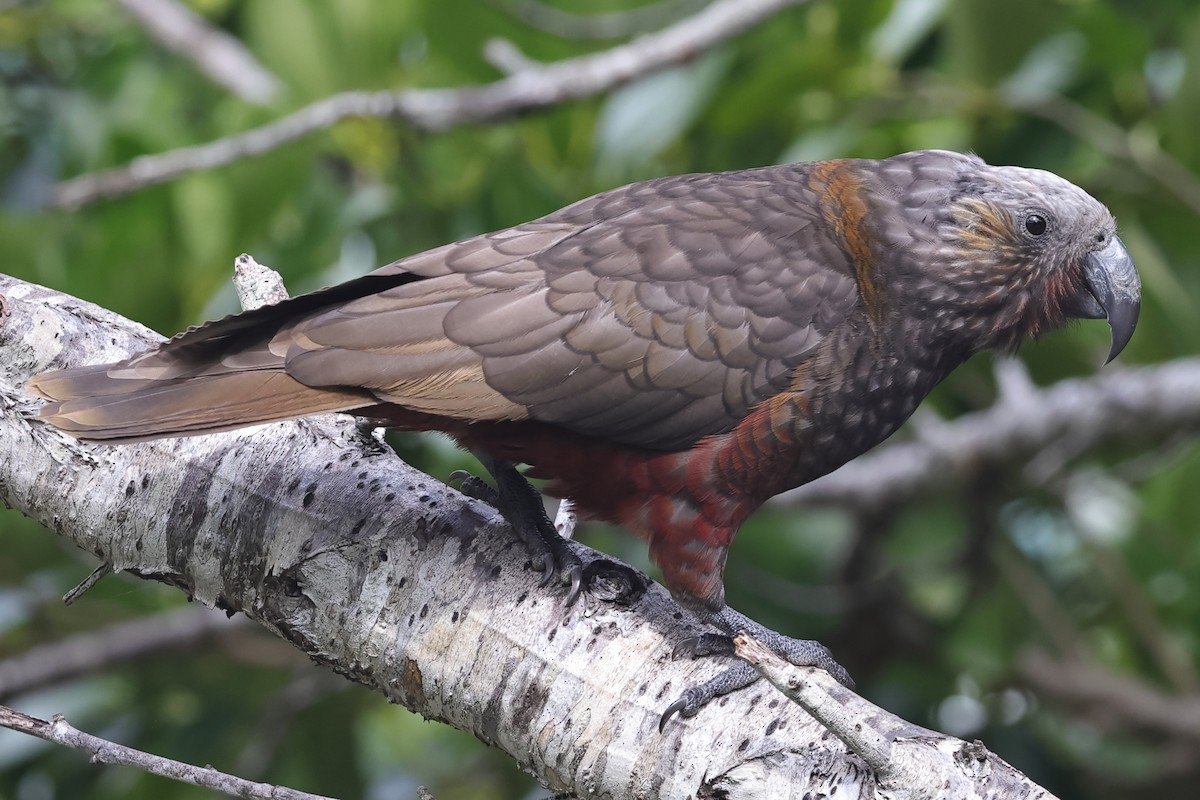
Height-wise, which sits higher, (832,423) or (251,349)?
(251,349)

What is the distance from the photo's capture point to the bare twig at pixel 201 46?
531 cm

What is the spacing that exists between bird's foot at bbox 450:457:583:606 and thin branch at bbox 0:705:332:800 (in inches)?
23.5

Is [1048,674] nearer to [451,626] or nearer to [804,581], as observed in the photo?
[804,581]

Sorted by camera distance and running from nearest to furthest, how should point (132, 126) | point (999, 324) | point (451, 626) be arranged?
point (451, 626) < point (999, 324) < point (132, 126)

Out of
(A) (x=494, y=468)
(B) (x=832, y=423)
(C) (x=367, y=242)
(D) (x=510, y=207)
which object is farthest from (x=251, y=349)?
(C) (x=367, y=242)

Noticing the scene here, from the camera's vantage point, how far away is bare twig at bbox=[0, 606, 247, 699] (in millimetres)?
4020

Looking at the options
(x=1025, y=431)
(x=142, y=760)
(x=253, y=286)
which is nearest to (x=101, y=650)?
(x=253, y=286)

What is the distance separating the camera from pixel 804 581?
168 inches

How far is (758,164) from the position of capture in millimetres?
4109

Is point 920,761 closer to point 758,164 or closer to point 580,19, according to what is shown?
point 758,164

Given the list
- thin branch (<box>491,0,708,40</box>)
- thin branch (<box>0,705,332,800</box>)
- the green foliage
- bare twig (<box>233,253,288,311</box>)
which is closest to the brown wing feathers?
bare twig (<box>233,253,288,311</box>)

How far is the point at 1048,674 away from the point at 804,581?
2.71 ft

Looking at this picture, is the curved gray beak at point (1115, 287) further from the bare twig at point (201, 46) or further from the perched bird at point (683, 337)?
the bare twig at point (201, 46)

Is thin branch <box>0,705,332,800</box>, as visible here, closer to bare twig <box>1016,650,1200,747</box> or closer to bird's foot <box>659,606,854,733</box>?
bird's foot <box>659,606,854,733</box>
